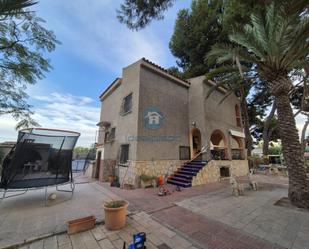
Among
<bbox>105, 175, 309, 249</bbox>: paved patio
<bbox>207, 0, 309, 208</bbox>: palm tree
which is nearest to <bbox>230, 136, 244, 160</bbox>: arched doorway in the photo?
<bbox>105, 175, 309, 249</bbox>: paved patio

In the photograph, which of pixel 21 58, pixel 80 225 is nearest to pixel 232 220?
pixel 80 225

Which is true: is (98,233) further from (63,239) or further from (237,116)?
(237,116)

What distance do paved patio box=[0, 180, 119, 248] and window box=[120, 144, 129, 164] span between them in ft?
10.1

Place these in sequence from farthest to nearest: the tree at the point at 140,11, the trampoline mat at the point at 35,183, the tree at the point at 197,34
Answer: the tree at the point at 197,34 < the trampoline mat at the point at 35,183 < the tree at the point at 140,11

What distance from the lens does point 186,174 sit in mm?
9070

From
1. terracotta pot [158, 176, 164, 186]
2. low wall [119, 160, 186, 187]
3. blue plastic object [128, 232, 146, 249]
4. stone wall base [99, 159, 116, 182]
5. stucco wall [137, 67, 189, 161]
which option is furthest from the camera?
stone wall base [99, 159, 116, 182]

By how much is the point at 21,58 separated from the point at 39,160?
4888 millimetres

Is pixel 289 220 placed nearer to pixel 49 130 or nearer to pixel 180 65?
pixel 49 130

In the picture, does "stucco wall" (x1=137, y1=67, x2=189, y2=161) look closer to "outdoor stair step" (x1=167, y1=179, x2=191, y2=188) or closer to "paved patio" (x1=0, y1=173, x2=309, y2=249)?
"outdoor stair step" (x1=167, y1=179, x2=191, y2=188)

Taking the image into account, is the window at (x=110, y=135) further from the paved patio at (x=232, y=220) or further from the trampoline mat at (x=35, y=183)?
the paved patio at (x=232, y=220)

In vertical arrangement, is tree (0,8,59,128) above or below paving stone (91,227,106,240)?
above

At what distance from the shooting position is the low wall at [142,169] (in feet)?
26.4

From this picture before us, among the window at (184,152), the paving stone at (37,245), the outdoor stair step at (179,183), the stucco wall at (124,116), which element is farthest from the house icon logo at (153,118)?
the paving stone at (37,245)

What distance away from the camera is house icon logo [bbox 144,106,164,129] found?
914 centimetres
